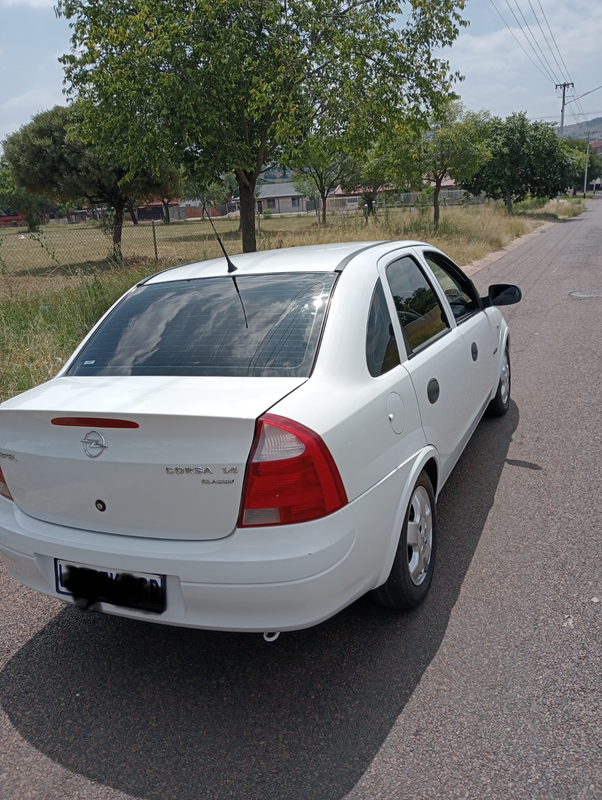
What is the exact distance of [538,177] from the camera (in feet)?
146

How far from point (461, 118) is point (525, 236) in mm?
6174

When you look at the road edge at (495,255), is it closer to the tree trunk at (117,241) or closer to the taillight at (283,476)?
the tree trunk at (117,241)

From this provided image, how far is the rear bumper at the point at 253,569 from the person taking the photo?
227 centimetres

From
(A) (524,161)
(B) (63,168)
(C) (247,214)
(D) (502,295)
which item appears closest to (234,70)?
(C) (247,214)

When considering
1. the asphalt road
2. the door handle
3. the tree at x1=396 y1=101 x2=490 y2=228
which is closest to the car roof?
the door handle

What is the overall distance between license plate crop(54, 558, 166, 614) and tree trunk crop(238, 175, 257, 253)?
1187cm

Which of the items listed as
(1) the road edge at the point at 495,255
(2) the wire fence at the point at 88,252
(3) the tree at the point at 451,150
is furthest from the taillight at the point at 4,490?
(3) the tree at the point at 451,150

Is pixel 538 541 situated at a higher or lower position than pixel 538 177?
lower

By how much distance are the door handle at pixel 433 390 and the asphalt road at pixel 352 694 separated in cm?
88

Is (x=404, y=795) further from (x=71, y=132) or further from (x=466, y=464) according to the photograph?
(x=71, y=132)

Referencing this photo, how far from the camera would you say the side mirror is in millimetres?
4875

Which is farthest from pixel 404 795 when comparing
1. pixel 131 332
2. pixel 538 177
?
pixel 538 177

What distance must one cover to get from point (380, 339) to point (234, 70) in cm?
1001

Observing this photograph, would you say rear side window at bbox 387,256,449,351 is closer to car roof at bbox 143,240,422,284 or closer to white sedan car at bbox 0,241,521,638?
white sedan car at bbox 0,241,521,638
